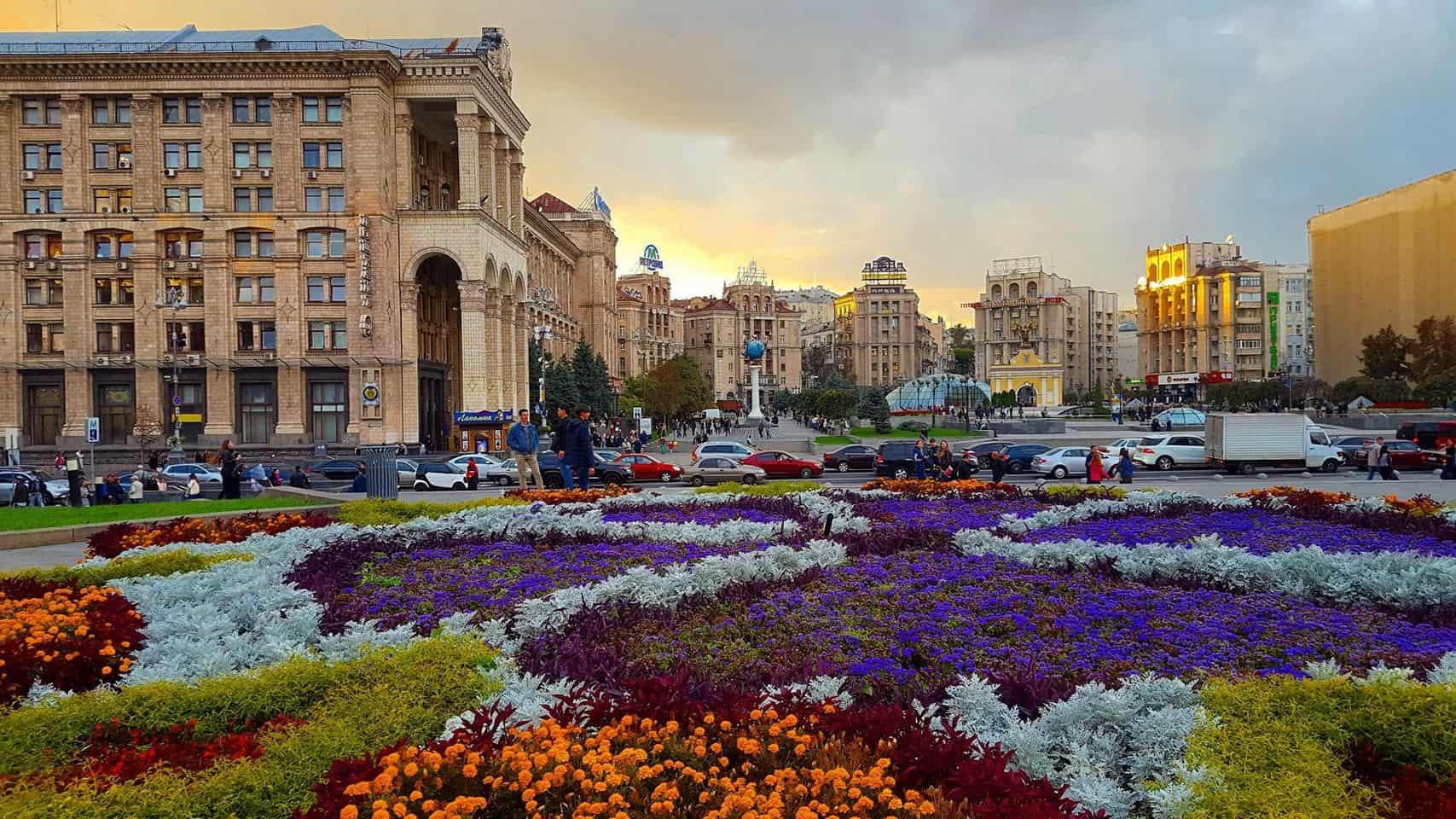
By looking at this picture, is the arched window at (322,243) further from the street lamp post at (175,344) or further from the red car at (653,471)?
the red car at (653,471)

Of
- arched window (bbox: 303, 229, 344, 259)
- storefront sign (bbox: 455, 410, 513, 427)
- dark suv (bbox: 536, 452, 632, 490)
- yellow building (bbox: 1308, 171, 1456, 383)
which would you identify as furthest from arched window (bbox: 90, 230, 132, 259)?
yellow building (bbox: 1308, 171, 1456, 383)

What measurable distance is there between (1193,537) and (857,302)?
142961 mm

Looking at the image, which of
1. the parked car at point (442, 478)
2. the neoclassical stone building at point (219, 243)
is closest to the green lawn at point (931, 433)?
the neoclassical stone building at point (219, 243)

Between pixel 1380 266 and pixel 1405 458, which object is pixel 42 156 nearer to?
pixel 1405 458

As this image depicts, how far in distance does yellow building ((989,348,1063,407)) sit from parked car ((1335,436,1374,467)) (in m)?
59.9

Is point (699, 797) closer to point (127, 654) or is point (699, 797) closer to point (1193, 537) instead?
point (127, 654)

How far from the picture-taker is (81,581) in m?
8.60

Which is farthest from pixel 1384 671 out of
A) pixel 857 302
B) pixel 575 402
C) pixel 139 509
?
pixel 857 302

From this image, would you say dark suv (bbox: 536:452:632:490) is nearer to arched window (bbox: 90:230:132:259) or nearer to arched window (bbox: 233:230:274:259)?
arched window (bbox: 233:230:274:259)

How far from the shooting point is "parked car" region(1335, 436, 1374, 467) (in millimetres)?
31750

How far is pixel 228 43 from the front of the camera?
4553 centimetres

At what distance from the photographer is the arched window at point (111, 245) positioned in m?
43.2

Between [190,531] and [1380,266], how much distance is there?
87569 millimetres

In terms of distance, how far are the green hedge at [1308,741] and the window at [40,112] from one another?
5264cm
